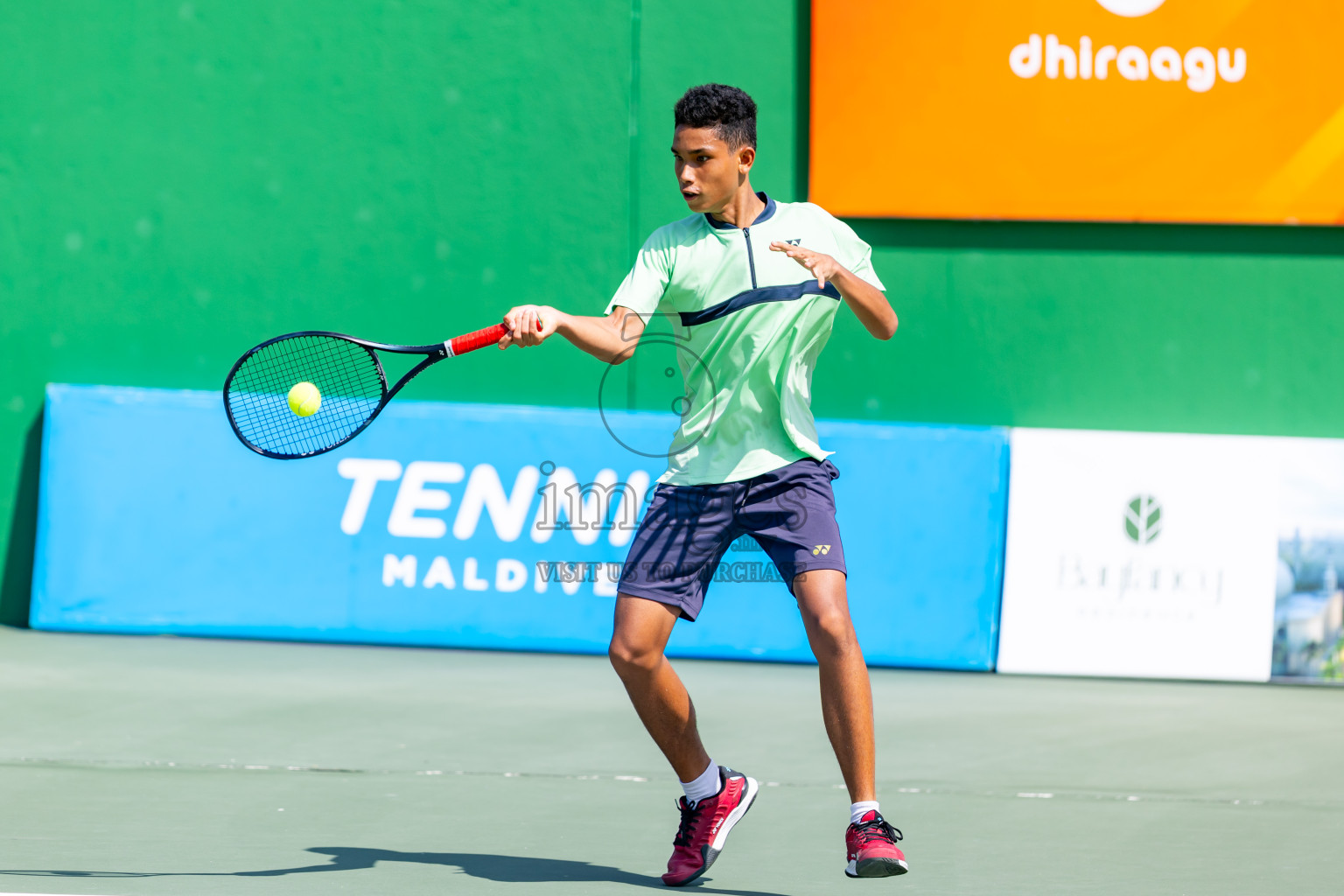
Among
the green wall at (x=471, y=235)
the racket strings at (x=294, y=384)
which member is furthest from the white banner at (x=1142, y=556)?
the racket strings at (x=294, y=384)

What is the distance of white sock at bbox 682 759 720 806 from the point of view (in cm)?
333

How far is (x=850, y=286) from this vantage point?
3.12 metres

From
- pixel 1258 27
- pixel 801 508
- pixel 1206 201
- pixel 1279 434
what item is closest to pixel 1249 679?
pixel 1279 434

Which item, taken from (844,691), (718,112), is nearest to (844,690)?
(844,691)

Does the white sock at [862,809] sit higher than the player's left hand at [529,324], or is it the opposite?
the player's left hand at [529,324]

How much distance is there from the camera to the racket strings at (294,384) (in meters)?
5.52

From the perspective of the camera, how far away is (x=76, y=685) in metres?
5.25

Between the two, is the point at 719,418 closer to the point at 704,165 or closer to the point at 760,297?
the point at 760,297

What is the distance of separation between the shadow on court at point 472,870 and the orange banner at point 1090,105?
382 cm

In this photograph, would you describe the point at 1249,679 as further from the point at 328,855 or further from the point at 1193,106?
the point at 328,855

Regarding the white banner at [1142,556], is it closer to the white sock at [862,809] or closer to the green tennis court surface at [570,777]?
the green tennis court surface at [570,777]

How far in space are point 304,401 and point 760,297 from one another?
44.4 inches

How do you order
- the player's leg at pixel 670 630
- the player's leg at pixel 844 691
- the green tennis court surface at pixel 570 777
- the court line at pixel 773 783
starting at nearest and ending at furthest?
the player's leg at pixel 844 691
the player's leg at pixel 670 630
the green tennis court surface at pixel 570 777
the court line at pixel 773 783

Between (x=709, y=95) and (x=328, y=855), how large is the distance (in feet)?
6.31
